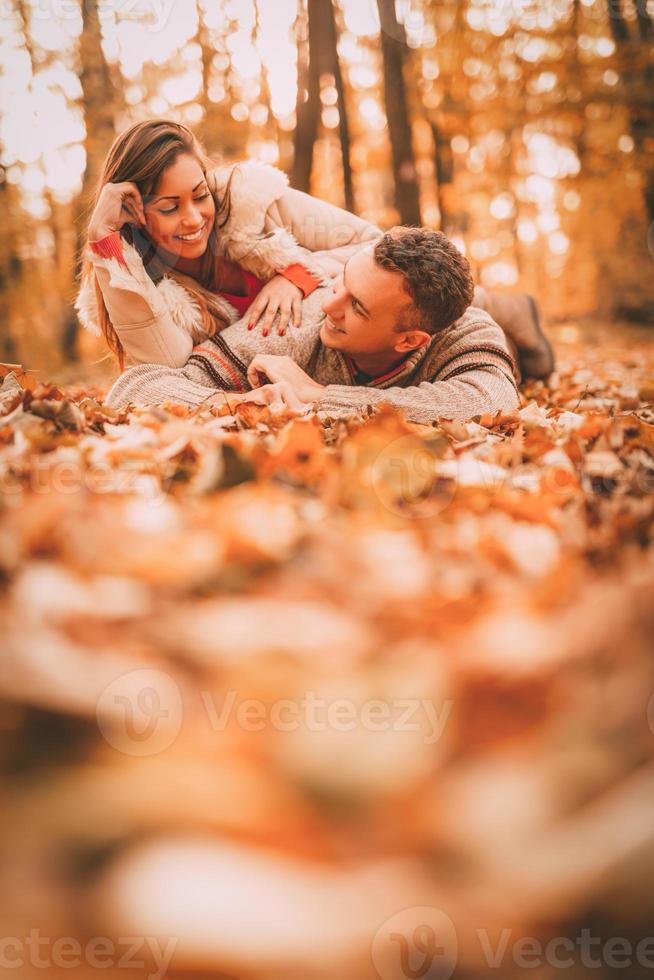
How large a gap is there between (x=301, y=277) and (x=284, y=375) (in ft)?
2.01

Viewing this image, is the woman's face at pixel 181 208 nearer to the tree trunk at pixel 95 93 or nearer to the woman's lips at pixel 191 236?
the woman's lips at pixel 191 236

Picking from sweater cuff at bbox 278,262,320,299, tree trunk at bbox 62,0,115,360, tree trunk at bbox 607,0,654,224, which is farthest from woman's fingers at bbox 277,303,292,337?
tree trunk at bbox 607,0,654,224

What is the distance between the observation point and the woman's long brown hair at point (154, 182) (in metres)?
2.38

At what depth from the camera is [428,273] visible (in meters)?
2.17

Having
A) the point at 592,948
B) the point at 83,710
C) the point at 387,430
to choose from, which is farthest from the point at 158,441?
the point at 592,948

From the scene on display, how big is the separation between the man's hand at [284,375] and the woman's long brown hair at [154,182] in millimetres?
406

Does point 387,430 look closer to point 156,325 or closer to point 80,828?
point 80,828

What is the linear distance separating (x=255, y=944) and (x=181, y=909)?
61mm

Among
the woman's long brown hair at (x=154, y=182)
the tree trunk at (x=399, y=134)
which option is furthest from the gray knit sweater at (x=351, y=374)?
the tree trunk at (x=399, y=134)

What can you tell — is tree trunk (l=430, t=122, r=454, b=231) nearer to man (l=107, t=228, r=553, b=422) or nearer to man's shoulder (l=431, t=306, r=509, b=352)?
man's shoulder (l=431, t=306, r=509, b=352)

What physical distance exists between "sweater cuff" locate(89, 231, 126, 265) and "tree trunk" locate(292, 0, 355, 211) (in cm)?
363

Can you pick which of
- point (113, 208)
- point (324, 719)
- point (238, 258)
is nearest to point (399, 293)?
point (238, 258)

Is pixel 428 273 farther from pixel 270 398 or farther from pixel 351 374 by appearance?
pixel 270 398

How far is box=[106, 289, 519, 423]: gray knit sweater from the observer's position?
2123 mm
